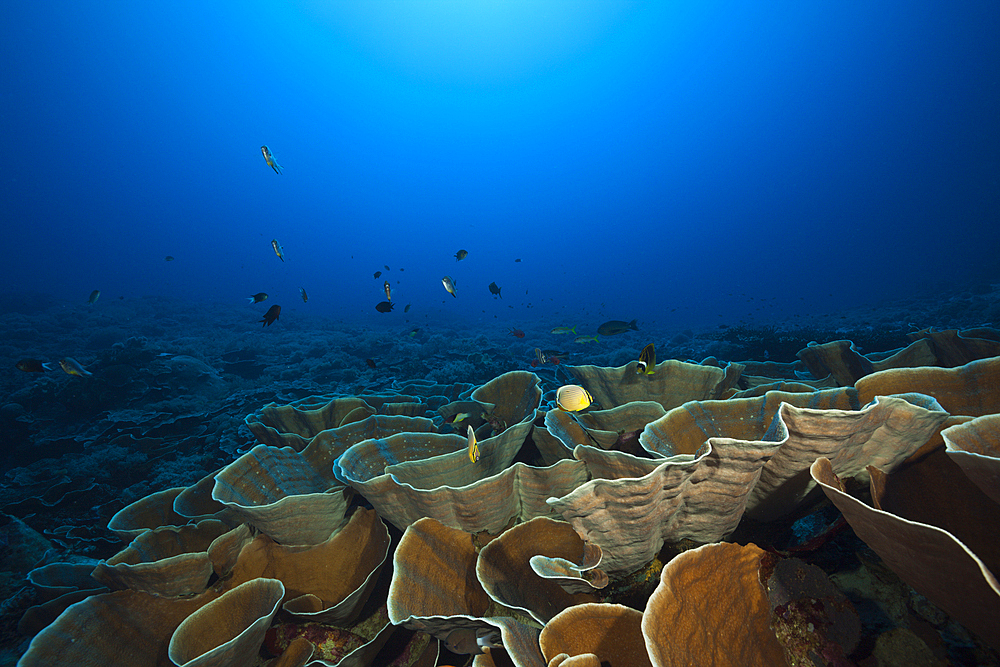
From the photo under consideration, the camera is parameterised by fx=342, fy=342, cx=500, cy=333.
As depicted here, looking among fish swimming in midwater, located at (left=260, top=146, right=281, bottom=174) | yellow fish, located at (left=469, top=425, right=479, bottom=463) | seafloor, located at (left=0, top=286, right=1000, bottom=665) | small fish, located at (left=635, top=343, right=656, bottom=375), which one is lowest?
seafloor, located at (left=0, top=286, right=1000, bottom=665)

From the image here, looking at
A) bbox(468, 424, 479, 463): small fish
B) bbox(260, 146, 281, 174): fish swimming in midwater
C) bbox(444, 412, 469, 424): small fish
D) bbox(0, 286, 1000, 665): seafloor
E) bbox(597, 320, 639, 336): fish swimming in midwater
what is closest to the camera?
bbox(0, 286, 1000, 665): seafloor

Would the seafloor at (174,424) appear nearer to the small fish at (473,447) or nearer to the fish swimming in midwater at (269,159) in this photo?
the small fish at (473,447)

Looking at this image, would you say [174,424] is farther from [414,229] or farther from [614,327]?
[414,229]

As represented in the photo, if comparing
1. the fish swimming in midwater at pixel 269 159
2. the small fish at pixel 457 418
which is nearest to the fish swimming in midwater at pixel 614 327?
the small fish at pixel 457 418

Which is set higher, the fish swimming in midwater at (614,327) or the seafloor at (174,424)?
the fish swimming in midwater at (614,327)

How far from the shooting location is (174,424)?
5.05 m

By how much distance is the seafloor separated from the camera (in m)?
1.28

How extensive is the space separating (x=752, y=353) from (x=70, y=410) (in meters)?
13.5

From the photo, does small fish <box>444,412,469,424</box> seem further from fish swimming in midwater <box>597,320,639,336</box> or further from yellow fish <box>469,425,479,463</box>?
fish swimming in midwater <box>597,320,639,336</box>

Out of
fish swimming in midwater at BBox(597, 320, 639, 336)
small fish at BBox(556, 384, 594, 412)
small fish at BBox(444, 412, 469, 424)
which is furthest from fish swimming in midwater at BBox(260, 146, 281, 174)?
small fish at BBox(556, 384, 594, 412)

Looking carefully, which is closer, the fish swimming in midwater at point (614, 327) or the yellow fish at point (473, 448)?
the yellow fish at point (473, 448)

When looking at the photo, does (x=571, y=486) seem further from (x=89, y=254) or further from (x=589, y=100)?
(x=89, y=254)

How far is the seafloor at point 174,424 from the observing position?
128 centimetres

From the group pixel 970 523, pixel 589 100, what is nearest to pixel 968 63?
pixel 589 100
